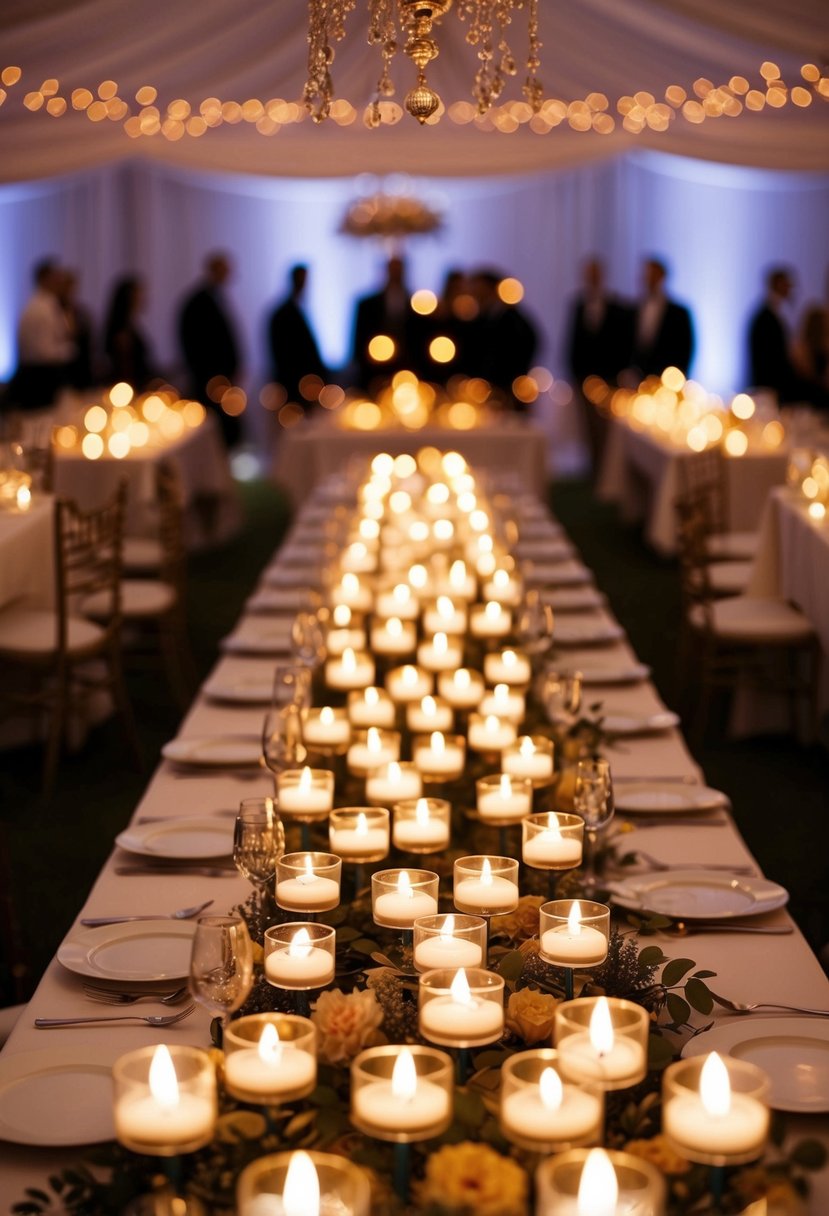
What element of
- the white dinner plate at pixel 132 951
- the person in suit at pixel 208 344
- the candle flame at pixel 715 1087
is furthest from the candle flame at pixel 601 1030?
the person in suit at pixel 208 344

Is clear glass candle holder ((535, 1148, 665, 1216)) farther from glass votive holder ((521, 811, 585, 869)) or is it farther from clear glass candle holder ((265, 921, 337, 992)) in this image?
glass votive holder ((521, 811, 585, 869))

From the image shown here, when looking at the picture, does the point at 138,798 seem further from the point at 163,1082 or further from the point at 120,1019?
the point at 163,1082

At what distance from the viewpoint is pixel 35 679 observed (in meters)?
5.43

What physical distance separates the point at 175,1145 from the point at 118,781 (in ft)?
12.5

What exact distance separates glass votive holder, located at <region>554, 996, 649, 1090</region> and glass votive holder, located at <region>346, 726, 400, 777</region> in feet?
3.62

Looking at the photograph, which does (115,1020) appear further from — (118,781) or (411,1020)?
(118,781)

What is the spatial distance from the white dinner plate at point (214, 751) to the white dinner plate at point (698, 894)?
2.89 feet

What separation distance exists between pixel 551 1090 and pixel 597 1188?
5.3 inches

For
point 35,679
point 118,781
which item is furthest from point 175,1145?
point 35,679

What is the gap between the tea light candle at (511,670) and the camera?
10.1ft

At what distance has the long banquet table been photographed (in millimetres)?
1589

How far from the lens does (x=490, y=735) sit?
2.62 meters

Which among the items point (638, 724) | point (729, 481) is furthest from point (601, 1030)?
point (729, 481)

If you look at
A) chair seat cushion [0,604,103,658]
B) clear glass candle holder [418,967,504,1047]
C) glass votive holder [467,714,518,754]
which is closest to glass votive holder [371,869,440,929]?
clear glass candle holder [418,967,504,1047]
